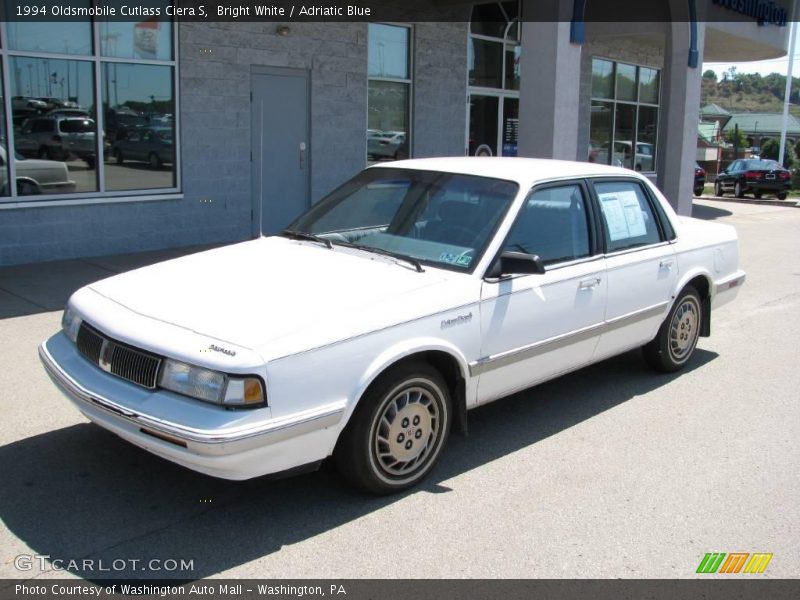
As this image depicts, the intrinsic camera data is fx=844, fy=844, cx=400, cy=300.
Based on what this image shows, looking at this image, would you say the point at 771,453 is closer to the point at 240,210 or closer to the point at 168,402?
the point at 168,402

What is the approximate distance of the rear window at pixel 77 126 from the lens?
982 centimetres

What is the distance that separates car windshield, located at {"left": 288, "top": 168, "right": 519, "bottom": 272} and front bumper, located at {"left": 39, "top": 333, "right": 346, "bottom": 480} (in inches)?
52.6

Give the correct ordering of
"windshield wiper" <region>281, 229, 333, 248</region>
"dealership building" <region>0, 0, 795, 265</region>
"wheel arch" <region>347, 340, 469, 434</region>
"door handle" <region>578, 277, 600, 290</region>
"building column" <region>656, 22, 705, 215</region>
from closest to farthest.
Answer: "wheel arch" <region>347, 340, 469, 434</region> < "windshield wiper" <region>281, 229, 333, 248</region> < "door handle" <region>578, 277, 600, 290</region> < "dealership building" <region>0, 0, 795, 265</region> < "building column" <region>656, 22, 705, 215</region>

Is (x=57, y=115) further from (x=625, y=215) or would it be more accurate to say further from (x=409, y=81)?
(x=625, y=215)

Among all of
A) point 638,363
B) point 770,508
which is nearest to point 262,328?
point 770,508

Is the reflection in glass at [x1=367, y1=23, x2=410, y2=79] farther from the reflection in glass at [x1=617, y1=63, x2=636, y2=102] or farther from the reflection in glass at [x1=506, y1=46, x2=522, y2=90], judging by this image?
the reflection in glass at [x1=617, y1=63, x2=636, y2=102]

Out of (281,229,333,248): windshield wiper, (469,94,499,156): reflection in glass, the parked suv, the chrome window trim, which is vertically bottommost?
the chrome window trim

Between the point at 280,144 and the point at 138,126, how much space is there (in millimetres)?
2183

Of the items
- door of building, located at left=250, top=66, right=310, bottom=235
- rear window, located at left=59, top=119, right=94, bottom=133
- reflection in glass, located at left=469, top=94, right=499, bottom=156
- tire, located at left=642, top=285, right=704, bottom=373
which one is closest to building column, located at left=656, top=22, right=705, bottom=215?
reflection in glass, located at left=469, top=94, right=499, bottom=156

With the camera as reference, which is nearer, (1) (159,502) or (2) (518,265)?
(1) (159,502)

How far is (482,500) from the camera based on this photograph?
14.2 feet

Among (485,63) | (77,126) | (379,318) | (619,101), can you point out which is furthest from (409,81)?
(379,318)

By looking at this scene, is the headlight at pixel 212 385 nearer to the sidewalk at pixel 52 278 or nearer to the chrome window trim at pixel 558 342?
the chrome window trim at pixel 558 342

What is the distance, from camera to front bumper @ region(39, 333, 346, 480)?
11.7 feet
